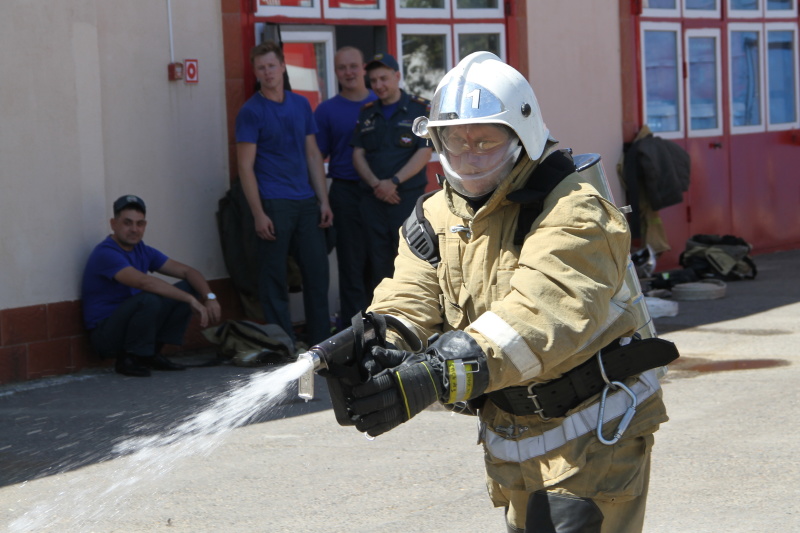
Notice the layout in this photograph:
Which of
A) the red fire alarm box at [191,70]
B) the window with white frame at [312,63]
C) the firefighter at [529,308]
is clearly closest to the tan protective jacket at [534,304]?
the firefighter at [529,308]

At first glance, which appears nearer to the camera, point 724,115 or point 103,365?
point 103,365

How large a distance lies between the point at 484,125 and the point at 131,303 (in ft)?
18.3

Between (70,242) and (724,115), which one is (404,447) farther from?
(724,115)

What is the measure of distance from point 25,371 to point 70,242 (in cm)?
96

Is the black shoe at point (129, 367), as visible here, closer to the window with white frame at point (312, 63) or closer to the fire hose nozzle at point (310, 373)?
the window with white frame at point (312, 63)

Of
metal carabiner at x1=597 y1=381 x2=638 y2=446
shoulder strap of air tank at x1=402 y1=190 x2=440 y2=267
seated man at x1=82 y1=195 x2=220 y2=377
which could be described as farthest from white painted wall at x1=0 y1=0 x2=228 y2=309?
metal carabiner at x1=597 y1=381 x2=638 y2=446

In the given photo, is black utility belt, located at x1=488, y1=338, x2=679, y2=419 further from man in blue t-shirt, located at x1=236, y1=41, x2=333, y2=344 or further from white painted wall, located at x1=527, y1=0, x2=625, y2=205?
white painted wall, located at x1=527, y1=0, x2=625, y2=205

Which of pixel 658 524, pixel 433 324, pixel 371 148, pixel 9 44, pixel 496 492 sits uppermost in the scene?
pixel 9 44

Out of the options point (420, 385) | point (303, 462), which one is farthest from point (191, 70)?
point (420, 385)

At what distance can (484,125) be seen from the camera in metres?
3.08

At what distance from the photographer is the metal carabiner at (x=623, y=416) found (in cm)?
309

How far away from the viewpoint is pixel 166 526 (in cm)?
508

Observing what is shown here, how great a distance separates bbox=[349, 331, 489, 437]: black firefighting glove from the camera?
2.72 m

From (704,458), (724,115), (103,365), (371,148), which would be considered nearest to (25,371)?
(103,365)
